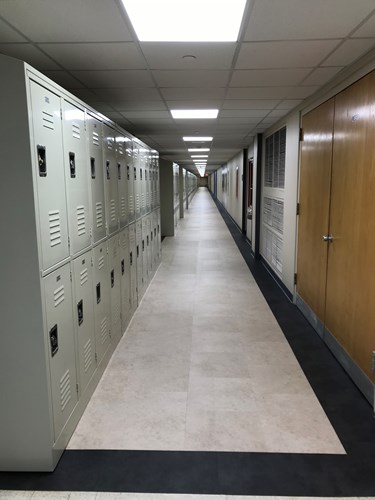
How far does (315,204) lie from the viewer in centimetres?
416

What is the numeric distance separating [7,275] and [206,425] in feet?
5.20

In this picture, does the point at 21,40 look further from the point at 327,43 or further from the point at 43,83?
the point at 327,43

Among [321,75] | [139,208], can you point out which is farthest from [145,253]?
[321,75]

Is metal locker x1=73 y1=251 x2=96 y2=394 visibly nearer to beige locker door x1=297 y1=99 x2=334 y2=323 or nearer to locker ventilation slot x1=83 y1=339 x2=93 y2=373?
locker ventilation slot x1=83 y1=339 x2=93 y2=373

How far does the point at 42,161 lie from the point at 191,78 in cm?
196

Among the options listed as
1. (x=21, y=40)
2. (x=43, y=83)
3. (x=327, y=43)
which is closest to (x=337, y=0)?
(x=327, y=43)

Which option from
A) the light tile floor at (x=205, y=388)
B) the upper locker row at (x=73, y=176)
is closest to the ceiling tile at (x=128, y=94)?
the upper locker row at (x=73, y=176)

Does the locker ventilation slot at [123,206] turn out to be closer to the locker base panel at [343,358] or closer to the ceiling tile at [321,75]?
the ceiling tile at [321,75]

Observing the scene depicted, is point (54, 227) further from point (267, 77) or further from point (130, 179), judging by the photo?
point (130, 179)

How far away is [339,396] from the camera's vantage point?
2893 mm

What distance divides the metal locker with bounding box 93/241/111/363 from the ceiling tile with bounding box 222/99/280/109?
239 cm

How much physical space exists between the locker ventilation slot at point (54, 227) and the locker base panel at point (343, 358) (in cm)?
238

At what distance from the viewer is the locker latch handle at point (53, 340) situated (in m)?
2.14

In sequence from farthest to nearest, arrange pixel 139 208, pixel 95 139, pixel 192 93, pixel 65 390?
pixel 139 208
pixel 192 93
pixel 95 139
pixel 65 390
